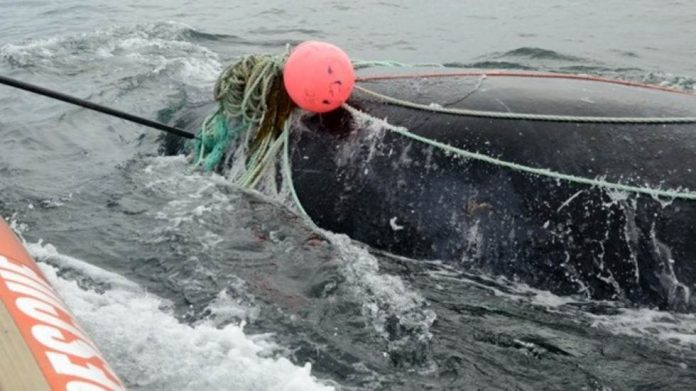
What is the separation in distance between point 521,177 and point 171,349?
74.4 inches

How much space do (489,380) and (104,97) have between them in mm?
6129

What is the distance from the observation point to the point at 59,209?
5.29 metres

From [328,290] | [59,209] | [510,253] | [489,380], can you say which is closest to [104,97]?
[59,209]

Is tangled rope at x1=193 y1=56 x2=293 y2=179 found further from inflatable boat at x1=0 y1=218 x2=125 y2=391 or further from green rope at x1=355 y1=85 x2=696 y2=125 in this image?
inflatable boat at x1=0 y1=218 x2=125 y2=391

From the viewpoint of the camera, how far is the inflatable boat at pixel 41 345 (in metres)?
2.23

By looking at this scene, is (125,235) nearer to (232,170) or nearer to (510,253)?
(232,170)

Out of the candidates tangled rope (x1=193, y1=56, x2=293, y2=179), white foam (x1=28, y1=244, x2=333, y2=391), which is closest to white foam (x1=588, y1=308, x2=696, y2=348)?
white foam (x1=28, y1=244, x2=333, y2=391)

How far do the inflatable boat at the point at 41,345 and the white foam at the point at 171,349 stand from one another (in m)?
0.54

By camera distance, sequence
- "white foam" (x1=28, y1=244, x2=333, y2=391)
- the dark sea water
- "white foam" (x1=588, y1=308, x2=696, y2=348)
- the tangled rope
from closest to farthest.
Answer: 1. "white foam" (x1=28, y1=244, x2=333, y2=391)
2. the dark sea water
3. "white foam" (x1=588, y1=308, x2=696, y2=348)
4. the tangled rope

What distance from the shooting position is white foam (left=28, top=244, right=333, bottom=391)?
10.6 ft

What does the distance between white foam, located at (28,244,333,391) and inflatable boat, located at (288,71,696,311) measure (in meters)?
1.11

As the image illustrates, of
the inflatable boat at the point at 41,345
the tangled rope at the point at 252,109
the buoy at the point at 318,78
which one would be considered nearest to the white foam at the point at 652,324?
the buoy at the point at 318,78

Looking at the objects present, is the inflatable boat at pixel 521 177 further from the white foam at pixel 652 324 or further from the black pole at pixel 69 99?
the black pole at pixel 69 99

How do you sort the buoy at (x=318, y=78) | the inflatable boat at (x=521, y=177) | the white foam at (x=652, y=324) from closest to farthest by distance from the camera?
the white foam at (x=652, y=324)
the inflatable boat at (x=521, y=177)
the buoy at (x=318, y=78)
